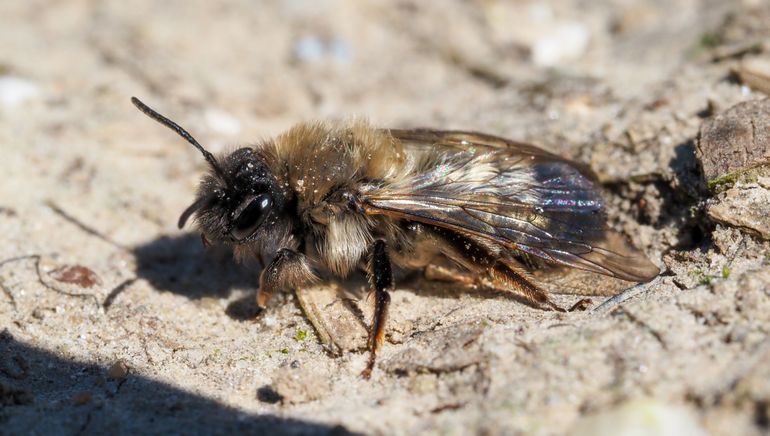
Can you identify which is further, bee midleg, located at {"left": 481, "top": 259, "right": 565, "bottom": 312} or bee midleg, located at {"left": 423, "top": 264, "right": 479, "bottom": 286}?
bee midleg, located at {"left": 423, "top": 264, "right": 479, "bottom": 286}

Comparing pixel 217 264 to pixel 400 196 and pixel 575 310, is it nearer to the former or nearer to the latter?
pixel 400 196

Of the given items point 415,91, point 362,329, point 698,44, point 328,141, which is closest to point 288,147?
point 328,141

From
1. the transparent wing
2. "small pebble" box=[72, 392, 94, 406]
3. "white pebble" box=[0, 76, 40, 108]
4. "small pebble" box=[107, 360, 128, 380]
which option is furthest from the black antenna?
"white pebble" box=[0, 76, 40, 108]

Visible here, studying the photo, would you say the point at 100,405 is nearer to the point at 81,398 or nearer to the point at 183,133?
the point at 81,398

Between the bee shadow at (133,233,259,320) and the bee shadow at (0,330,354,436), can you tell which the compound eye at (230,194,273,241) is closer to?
the bee shadow at (133,233,259,320)

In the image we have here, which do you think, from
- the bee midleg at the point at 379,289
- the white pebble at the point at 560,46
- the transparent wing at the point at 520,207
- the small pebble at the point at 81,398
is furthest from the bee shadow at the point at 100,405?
the white pebble at the point at 560,46

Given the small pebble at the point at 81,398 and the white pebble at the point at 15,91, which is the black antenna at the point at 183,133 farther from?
the white pebble at the point at 15,91

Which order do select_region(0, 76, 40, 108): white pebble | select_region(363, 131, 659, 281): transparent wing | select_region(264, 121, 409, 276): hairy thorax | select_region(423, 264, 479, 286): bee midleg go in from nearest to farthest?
select_region(363, 131, 659, 281): transparent wing
select_region(264, 121, 409, 276): hairy thorax
select_region(423, 264, 479, 286): bee midleg
select_region(0, 76, 40, 108): white pebble
